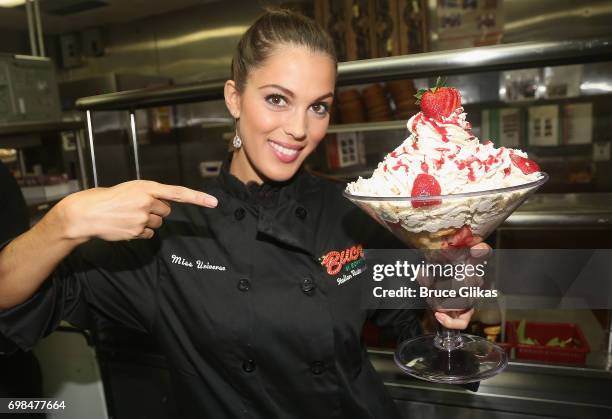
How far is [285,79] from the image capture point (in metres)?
1.15

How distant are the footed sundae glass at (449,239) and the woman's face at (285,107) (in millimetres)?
288

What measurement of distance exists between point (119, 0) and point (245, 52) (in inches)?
169

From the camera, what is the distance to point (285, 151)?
1208 millimetres

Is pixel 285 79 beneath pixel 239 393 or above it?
above

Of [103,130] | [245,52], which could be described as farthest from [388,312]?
[103,130]

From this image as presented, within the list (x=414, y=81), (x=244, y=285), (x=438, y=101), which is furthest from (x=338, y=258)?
(x=414, y=81)

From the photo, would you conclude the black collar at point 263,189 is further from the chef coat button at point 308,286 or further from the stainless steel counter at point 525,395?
the stainless steel counter at point 525,395

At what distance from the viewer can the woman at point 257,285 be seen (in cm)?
→ 117

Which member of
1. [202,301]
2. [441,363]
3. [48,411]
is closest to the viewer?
[441,363]

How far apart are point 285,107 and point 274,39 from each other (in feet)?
0.56

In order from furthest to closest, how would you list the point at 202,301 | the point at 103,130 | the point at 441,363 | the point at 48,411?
1. the point at 103,130
2. the point at 48,411
3. the point at 202,301
4. the point at 441,363

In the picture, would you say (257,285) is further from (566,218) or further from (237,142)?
(566,218)

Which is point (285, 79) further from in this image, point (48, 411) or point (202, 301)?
point (48, 411)

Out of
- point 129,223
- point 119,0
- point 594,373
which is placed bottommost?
point 594,373
